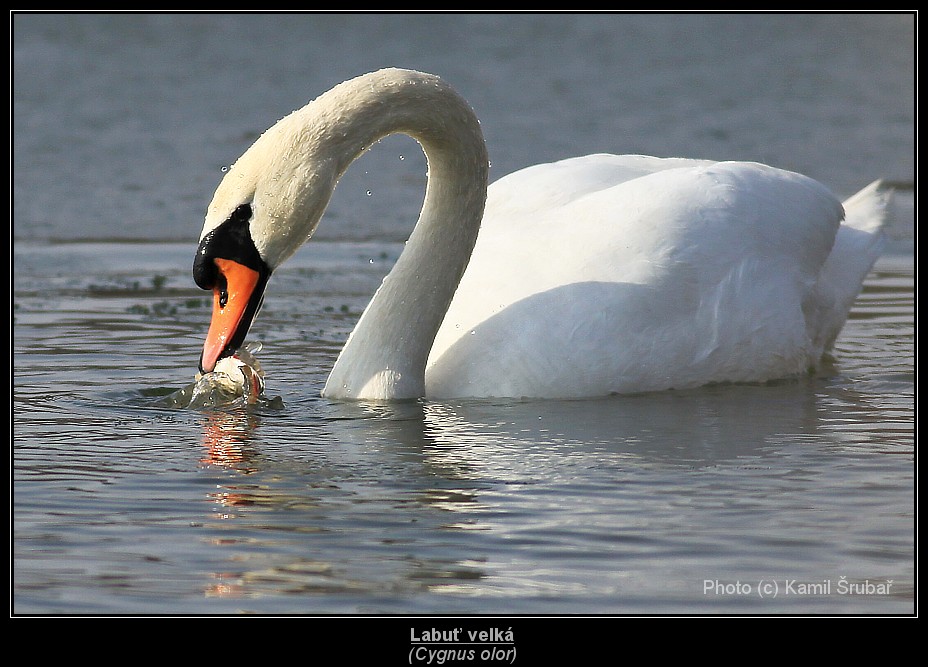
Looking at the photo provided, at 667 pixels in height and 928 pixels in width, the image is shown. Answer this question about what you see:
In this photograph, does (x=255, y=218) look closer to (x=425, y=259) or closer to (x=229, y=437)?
(x=229, y=437)

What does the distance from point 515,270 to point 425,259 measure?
0.42 m

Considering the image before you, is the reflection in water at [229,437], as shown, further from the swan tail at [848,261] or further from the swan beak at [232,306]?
the swan tail at [848,261]

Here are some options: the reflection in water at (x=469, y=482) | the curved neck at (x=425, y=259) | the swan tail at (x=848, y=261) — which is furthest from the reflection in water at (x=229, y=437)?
the swan tail at (x=848, y=261)

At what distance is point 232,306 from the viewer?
5.97 metres

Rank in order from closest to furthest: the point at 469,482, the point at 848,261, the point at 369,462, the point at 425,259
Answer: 1. the point at 469,482
2. the point at 369,462
3. the point at 425,259
4. the point at 848,261

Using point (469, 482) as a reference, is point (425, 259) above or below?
above

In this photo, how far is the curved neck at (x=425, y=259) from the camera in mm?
6414

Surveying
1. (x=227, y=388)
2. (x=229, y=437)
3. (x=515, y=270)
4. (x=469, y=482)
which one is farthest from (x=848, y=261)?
(x=229, y=437)

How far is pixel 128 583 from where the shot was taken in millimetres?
4309

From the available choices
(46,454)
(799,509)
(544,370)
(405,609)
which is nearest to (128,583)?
(405,609)

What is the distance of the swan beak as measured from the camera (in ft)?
19.5

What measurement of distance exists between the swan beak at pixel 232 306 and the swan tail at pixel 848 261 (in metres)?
2.78

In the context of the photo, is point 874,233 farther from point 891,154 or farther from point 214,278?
point 891,154
